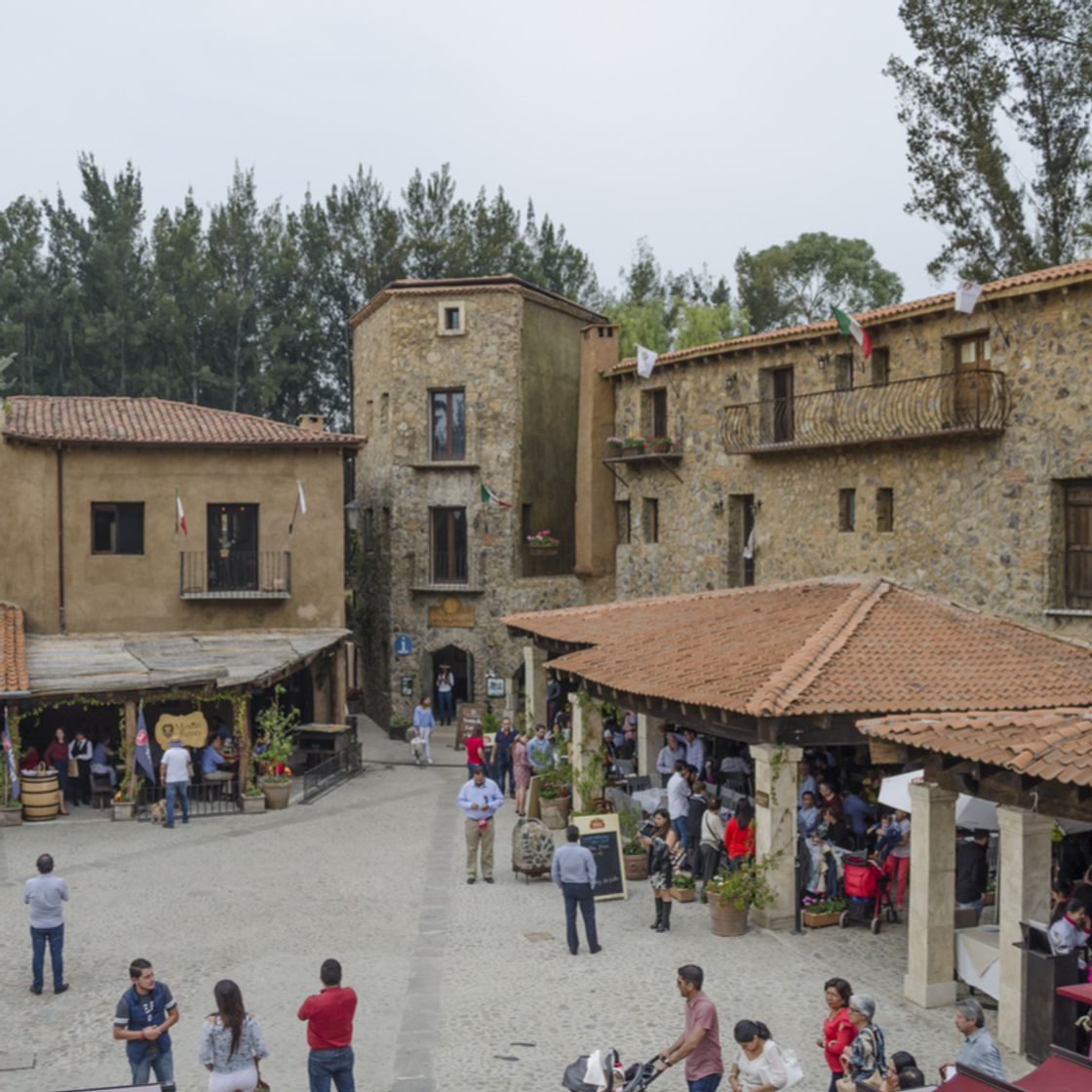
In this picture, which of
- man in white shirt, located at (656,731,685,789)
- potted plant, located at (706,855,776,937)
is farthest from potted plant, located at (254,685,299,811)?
potted plant, located at (706,855,776,937)

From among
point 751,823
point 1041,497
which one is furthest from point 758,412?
point 751,823

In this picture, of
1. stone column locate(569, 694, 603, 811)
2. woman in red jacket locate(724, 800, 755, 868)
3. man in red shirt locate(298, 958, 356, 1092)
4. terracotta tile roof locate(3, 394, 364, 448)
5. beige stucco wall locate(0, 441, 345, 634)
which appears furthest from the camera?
terracotta tile roof locate(3, 394, 364, 448)

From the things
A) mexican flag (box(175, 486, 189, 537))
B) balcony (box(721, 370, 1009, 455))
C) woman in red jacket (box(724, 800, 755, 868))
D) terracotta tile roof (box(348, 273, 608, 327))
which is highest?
terracotta tile roof (box(348, 273, 608, 327))

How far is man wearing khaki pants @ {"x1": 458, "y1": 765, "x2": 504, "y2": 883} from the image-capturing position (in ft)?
60.8

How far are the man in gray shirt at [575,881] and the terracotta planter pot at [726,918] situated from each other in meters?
1.70

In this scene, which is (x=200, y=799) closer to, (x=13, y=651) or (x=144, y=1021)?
(x=13, y=651)

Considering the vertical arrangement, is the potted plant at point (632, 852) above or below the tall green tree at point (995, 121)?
below

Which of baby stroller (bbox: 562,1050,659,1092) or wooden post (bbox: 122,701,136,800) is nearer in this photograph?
baby stroller (bbox: 562,1050,659,1092)

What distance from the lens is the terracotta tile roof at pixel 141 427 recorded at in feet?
94.3

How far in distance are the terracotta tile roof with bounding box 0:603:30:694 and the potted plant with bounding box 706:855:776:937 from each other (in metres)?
13.5

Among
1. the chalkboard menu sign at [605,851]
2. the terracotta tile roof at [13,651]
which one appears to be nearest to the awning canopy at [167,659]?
the terracotta tile roof at [13,651]

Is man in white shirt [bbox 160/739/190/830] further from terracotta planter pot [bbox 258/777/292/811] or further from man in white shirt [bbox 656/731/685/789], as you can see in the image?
man in white shirt [bbox 656/731/685/789]

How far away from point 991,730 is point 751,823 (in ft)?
16.4

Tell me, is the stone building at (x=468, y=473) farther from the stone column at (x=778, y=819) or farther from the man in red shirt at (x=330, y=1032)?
the man in red shirt at (x=330, y=1032)
